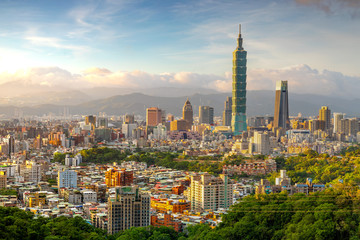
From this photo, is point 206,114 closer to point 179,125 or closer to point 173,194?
point 179,125

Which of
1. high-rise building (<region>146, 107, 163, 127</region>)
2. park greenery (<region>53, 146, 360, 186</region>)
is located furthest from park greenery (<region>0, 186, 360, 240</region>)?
high-rise building (<region>146, 107, 163, 127</region>)

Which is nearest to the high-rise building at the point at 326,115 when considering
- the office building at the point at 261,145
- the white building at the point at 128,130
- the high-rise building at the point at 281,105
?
the high-rise building at the point at 281,105

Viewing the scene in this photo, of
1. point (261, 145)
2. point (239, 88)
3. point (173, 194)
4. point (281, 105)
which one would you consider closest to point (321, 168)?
point (173, 194)

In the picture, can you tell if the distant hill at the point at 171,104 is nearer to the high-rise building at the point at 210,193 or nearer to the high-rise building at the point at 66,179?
the high-rise building at the point at 66,179

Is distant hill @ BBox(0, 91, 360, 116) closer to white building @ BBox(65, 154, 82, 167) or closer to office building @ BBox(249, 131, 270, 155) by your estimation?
office building @ BBox(249, 131, 270, 155)

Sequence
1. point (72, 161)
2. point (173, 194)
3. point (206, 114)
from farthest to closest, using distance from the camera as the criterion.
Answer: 1. point (206, 114)
2. point (72, 161)
3. point (173, 194)

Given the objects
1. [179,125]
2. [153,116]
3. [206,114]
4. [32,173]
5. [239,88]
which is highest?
[239,88]
